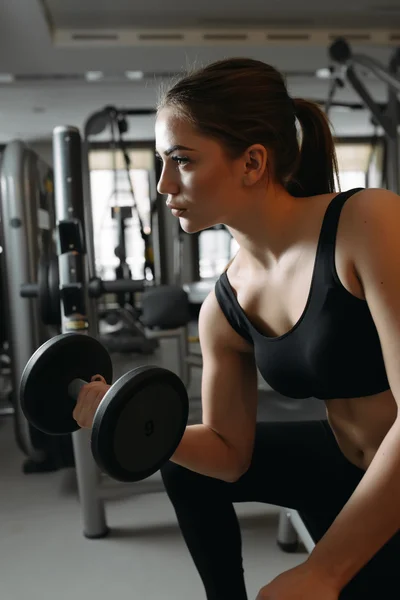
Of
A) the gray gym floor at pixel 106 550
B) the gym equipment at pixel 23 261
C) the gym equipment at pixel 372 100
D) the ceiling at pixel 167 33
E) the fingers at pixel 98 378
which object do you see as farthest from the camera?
the ceiling at pixel 167 33

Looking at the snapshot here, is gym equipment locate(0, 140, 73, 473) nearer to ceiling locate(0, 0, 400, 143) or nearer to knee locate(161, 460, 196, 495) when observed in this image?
knee locate(161, 460, 196, 495)

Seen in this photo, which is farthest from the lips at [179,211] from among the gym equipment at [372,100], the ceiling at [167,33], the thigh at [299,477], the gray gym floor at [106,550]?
the ceiling at [167,33]

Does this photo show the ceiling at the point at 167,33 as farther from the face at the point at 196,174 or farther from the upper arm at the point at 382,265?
the upper arm at the point at 382,265

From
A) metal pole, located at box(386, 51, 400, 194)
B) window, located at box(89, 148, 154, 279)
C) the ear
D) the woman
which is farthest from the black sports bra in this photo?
window, located at box(89, 148, 154, 279)

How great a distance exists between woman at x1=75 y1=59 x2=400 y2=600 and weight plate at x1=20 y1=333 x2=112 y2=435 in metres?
0.06

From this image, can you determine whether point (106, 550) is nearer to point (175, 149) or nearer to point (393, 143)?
point (175, 149)

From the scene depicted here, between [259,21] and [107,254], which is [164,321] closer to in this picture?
[259,21]

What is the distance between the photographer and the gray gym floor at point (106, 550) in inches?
56.2

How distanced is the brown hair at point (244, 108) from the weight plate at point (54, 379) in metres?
0.39

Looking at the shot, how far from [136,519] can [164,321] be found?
67 centimetres

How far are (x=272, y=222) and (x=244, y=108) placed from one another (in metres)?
0.18

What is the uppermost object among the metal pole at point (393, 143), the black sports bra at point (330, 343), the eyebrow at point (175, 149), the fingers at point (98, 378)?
the metal pole at point (393, 143)

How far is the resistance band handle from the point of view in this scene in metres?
0.84

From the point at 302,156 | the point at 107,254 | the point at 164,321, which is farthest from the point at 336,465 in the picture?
the point at 107,254
